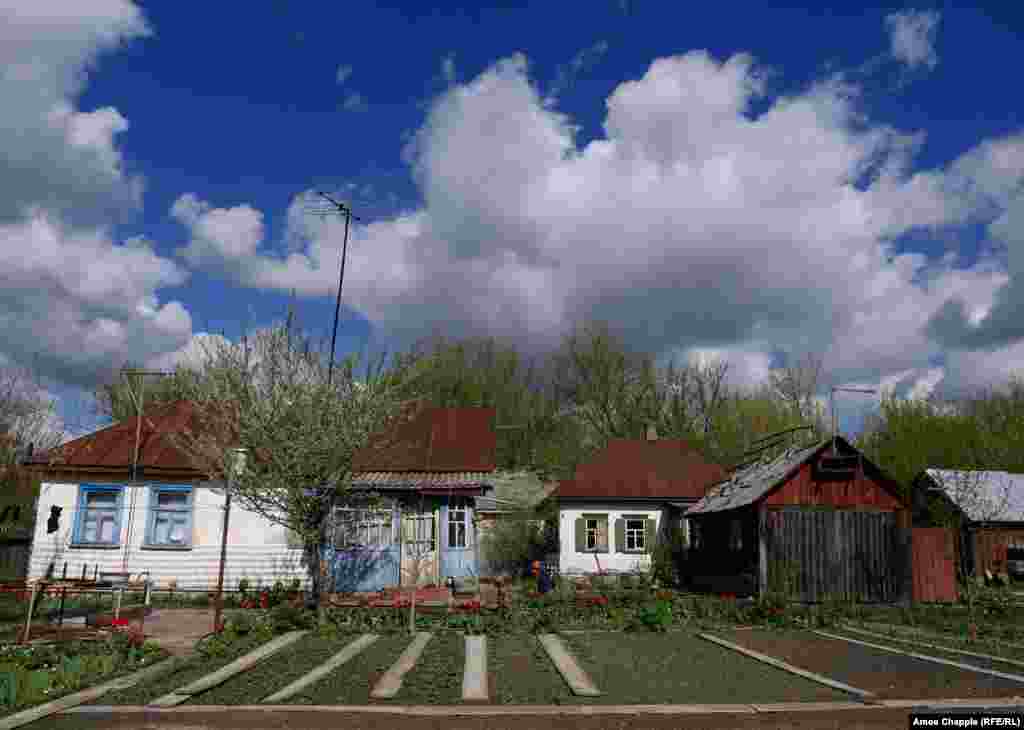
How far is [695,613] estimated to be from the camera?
51.9ft

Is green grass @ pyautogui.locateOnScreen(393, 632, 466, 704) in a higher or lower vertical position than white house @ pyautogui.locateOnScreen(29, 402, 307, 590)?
lower

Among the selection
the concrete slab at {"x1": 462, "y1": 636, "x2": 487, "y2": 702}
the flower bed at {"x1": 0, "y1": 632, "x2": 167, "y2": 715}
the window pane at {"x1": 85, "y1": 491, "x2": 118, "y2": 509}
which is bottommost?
the flower bed at {"x1": 0, "y1": 632, "x2": 167, "y2": 715}

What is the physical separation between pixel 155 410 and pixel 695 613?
1630 centimetres

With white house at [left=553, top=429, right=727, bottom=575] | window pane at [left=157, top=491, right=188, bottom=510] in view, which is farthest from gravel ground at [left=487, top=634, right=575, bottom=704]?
white house at [left=553, top=429, right=727, bottom=575]

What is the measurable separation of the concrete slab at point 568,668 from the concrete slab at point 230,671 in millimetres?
4251

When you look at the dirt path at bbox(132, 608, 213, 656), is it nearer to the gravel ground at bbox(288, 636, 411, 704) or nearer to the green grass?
the gravel ground at bbox(288, 636, 411, 704)

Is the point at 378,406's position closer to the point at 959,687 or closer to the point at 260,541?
the point at 260,541

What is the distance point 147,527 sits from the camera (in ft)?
61.9

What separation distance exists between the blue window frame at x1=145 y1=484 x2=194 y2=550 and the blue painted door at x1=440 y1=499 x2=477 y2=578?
6.80 metres

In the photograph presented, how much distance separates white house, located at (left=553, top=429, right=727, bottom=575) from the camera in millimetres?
26750

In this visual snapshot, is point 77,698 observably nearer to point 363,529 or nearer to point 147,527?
point 147,527

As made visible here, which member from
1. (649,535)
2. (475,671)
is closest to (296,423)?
(475,671)

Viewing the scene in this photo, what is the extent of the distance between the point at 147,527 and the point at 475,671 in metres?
12.8

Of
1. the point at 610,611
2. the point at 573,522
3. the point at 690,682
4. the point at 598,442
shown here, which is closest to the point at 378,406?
the point at 610,611
